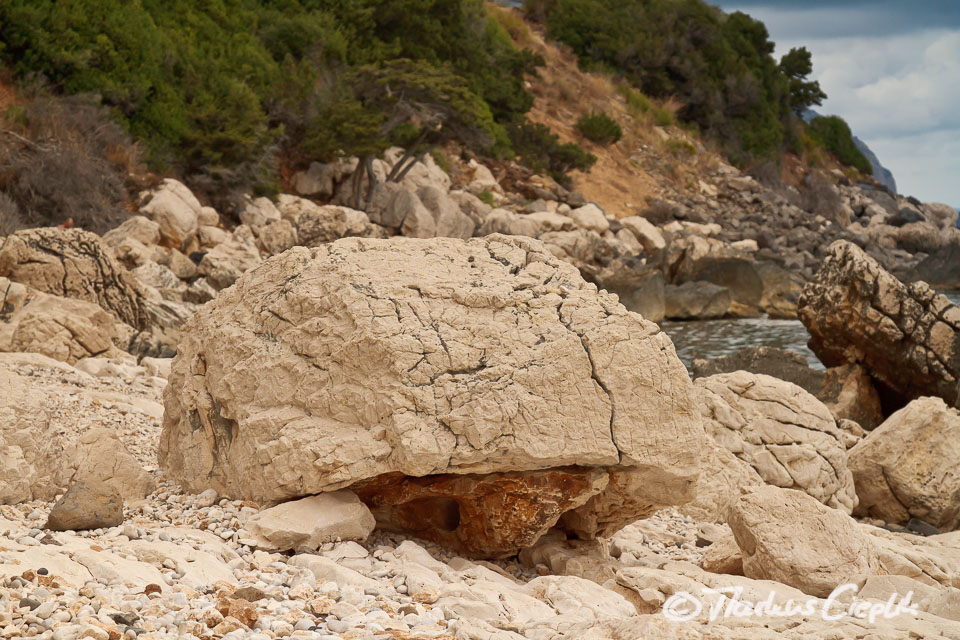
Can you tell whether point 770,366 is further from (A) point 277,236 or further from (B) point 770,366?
(A) point 277,236

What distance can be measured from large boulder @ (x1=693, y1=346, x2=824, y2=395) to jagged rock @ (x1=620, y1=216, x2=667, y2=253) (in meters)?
12.9

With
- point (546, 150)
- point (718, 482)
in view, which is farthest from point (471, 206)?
point (718, 482)

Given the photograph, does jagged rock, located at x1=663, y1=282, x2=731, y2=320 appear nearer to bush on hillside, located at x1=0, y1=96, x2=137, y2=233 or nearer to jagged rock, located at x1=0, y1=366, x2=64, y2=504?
bush on hillside, located at x1=0, y1=96, x2=137, y2=233

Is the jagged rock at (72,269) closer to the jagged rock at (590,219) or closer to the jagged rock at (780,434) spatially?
the jagged rock at (780,434)

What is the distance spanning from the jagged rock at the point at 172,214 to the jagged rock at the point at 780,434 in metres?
10.9

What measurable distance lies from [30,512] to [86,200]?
39.6 ft

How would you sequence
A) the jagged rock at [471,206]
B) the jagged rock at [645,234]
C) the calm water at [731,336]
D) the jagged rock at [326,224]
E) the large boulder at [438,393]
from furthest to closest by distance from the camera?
the jagged rock at [645,234] → the jagged rock at [471,206] → the jagged rock at [326,224] → the calm water at [731,336] → the large boulder at [438,393]

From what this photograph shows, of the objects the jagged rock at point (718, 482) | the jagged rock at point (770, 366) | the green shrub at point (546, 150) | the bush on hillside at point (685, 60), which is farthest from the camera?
the bush on hillside at point (685, 60)

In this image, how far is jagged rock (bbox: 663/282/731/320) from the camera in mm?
20219

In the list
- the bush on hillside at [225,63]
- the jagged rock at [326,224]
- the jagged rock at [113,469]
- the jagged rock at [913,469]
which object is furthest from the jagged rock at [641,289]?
the jagged rock at [113,469]

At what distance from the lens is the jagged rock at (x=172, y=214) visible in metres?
15.2

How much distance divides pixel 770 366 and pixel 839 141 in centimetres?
3577

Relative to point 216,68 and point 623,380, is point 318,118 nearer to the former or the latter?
point 216,68

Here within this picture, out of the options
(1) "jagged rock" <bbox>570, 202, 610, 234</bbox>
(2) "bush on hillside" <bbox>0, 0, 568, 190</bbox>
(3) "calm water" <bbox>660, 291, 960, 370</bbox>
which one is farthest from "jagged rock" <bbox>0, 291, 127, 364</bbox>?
(1) "jagged rock" <bbox>570, 202, 610, 234</bbox>
